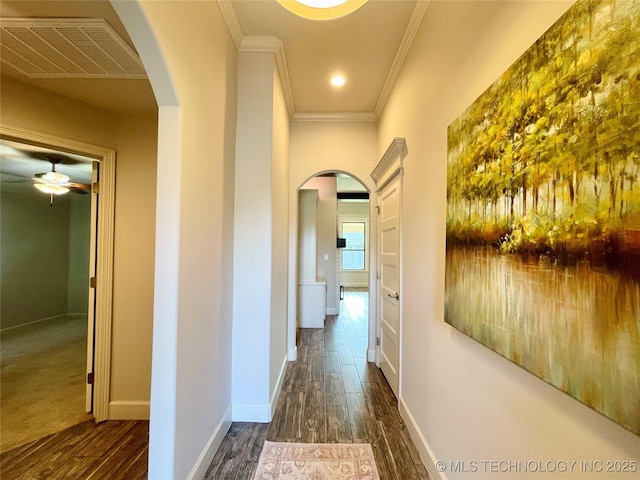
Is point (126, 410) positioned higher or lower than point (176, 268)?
lower

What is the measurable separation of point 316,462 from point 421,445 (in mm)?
691

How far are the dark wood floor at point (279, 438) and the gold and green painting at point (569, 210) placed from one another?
4.47 ft

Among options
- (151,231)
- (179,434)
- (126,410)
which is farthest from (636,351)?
(126,410)

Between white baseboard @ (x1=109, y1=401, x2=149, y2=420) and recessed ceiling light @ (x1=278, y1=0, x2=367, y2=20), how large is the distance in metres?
2.95

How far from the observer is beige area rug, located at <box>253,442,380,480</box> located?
5.57 feet

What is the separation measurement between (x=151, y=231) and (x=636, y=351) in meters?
2.79

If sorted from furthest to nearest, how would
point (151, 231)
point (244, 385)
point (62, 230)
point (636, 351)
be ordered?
1. point (62, 230)
2. point (151, 231)
3. point (244, 385)
4. point (636, 351)

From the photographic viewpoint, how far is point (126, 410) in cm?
236

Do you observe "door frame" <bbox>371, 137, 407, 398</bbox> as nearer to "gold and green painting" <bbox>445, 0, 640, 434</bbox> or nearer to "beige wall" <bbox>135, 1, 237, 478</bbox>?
"gold and green painting" <bbox>445, 0, 640, 434</bbox>

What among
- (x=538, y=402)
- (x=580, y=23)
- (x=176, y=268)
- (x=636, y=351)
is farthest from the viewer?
(x=176, y=268)

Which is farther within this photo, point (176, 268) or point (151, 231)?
point (151, 231)

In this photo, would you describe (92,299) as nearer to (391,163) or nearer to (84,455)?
(84,455)

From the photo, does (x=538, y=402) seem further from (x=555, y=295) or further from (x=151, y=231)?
(x=151, y=231)

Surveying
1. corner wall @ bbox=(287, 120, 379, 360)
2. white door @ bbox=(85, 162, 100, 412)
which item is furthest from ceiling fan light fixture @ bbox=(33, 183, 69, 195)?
corner wall @ bbox=(287, 120, 379, 360)
